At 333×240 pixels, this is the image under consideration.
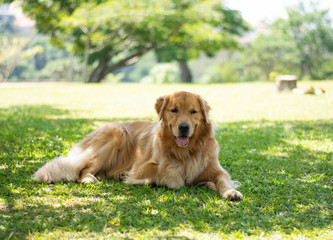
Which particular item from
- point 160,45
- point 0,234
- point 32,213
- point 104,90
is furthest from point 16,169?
point 160,45

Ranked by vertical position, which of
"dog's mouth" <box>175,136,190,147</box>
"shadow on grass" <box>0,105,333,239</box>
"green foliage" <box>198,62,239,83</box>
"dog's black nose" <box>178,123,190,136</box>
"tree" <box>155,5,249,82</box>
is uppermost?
"tree" <box>155,5,249,82</box>

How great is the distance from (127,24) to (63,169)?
25352 millimetres

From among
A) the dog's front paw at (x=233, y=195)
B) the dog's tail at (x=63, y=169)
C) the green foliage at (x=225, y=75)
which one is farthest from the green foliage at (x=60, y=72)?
the dog's front paw at (x=233, y=195)

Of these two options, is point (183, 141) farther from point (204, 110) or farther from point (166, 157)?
point (204, 110)

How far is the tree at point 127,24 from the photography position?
2747cm

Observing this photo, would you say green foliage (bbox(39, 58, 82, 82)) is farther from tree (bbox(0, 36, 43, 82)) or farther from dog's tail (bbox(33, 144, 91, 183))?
dog's tail (bbox(33, 144, 91, 183))

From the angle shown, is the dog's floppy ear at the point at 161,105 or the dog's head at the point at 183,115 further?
the dog's floppy ear at the point at 161,105

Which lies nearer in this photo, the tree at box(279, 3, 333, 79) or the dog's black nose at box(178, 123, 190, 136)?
the dog's black nose at box(178, 123, 190, 136)

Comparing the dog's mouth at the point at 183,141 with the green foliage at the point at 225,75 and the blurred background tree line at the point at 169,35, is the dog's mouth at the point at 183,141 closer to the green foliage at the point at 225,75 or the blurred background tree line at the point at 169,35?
the blurred background tree line at the point at 169,35

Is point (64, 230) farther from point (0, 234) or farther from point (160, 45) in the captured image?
point (160, 45)

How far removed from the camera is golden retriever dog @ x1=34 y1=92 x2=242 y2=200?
4.45m

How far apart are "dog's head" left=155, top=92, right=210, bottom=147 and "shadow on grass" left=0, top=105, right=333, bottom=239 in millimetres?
720

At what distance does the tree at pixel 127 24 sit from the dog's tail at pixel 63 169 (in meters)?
23.6

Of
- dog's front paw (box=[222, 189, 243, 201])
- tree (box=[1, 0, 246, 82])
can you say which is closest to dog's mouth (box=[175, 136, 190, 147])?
dog's front paw (box=[222, 189, 243, 201])
